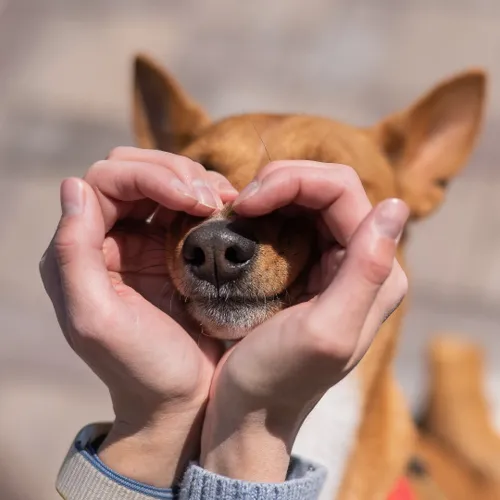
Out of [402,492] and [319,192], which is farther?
[402,492]

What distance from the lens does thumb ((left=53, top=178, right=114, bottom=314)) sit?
1249 mm

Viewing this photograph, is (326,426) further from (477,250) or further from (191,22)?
(191,22)

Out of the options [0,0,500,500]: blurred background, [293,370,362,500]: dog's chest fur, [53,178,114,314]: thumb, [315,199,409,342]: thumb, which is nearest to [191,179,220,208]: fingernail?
[53,178,114,314]: thumb

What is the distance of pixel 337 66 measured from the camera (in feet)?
17.2

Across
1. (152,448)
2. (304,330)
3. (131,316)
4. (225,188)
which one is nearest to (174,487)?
(152,448)

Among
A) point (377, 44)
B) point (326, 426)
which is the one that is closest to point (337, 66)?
point (377, 44)

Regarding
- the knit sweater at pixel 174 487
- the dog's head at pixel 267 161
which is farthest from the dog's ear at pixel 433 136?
the knit sweater at pixel 174 487

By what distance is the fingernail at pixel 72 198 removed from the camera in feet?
4.23

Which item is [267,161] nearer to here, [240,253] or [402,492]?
[240,253]

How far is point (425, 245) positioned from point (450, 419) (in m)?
1.59

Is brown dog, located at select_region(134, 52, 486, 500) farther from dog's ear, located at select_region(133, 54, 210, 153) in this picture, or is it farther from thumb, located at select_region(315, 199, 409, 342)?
thumb, located at select_region(315, 199, 409, 342)

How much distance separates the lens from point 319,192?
1247 millimetres

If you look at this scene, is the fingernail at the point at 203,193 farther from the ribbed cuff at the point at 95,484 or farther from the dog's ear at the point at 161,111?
the dog's ear at the point at 161,111

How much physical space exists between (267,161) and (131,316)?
2.33ft
